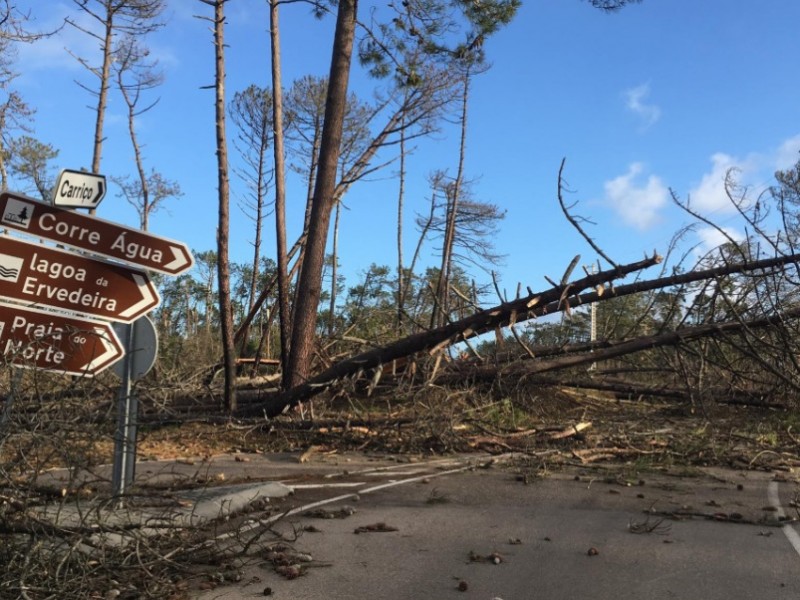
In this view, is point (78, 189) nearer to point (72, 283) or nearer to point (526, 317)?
point (72, 283)

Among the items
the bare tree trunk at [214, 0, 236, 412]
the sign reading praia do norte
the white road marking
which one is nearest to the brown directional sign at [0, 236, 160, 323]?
the sign reading praia do norte

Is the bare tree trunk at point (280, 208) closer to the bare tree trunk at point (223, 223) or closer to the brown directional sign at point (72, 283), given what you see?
the bare tree trunk at point (223, 223)

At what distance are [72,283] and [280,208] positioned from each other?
8.41 meters

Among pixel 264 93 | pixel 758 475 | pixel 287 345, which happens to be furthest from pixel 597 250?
pixel 264 93

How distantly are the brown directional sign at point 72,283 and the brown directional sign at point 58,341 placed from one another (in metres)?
0.09

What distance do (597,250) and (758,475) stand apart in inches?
131

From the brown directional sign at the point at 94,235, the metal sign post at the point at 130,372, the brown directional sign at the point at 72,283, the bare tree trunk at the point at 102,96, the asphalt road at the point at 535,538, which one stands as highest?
the bare tree trunk at the point at 102,96

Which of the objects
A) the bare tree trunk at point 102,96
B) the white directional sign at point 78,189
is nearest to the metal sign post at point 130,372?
the white directional sign at point 78,189

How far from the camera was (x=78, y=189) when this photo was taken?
15.5ft

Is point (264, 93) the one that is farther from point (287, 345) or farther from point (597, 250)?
point (597, 250)

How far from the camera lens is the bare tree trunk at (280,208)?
12.6m

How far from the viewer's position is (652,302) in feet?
31.7

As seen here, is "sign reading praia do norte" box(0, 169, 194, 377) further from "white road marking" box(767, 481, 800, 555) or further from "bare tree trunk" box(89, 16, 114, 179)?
"bare tree trunk" box(89, 16, 114, 179)

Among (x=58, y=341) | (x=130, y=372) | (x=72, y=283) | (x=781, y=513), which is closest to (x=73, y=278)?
(x=72, y=283)
